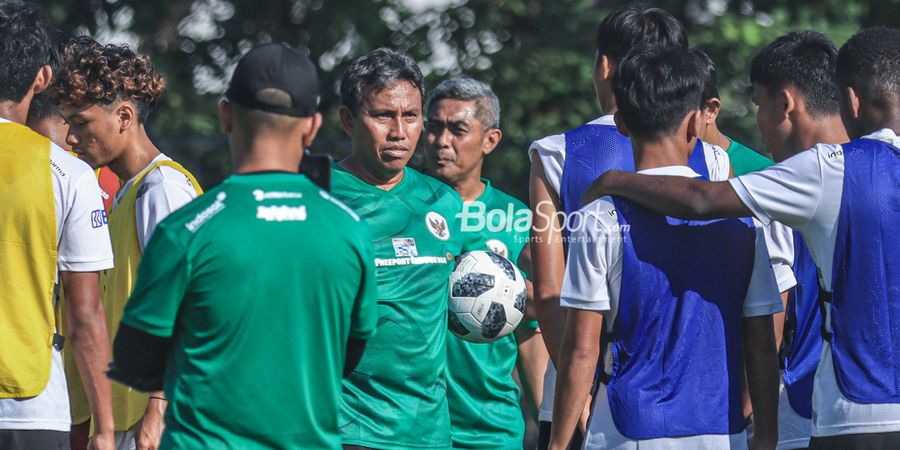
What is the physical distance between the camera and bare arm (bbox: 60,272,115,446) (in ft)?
14.4

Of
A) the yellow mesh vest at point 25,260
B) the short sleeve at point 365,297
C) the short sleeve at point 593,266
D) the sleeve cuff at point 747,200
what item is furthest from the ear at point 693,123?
the yellow mesh vest at point 25,260

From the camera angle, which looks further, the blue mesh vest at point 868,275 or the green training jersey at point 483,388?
the green training jersey at point 483,388

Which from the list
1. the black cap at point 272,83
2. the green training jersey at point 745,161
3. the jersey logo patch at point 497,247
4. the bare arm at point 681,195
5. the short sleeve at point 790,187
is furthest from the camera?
the jersey logo patch at point 497,247

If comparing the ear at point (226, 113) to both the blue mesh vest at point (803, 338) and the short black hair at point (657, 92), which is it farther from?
the blue mesh vest at point (803, 338)

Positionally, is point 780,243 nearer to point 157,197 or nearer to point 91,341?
point 157,197

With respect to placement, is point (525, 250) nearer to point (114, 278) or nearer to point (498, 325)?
point (498, 325)

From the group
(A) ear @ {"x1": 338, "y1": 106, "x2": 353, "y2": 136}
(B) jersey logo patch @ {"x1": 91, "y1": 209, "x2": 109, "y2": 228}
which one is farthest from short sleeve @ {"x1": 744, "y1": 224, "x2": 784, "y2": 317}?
(B) jersey logo patch @ {"x1": 91, "y1": 209, "x2": 109, "y2": 228}

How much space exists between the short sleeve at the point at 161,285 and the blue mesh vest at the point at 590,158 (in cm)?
223

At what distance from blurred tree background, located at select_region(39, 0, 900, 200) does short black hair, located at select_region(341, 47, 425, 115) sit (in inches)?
279

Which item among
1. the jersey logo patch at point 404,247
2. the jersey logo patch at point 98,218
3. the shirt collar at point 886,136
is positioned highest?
the shirt collar at point 886,136

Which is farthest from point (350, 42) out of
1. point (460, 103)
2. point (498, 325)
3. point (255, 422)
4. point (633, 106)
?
point (255, 422)

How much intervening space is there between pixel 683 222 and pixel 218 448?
169cm

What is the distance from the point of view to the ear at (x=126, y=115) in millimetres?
5047

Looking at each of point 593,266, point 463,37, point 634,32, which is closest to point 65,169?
point 593,266
